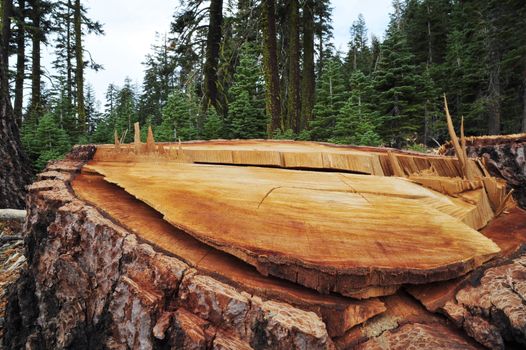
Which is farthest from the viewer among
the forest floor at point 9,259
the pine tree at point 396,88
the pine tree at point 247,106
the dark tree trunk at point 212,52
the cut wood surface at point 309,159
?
the dark tree trunk at point 212,52

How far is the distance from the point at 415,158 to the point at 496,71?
15274 mm

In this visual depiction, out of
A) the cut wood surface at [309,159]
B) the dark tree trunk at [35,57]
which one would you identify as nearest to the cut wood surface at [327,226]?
the cut wood surface at [309,159]

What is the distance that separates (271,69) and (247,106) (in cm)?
138

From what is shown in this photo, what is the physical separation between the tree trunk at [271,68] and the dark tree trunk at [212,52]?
2341 mm

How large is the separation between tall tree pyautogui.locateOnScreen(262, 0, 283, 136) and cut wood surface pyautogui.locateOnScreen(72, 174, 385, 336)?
248 inches

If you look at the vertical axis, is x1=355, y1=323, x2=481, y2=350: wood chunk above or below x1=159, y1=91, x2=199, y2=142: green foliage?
below

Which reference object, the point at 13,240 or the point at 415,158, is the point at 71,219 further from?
the point at 13,240

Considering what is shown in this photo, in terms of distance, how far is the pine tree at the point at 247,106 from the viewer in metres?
7.28

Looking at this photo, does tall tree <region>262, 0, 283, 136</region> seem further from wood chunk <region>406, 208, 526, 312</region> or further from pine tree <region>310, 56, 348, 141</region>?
wood chunk <region>406, 208, 526, 312</region>

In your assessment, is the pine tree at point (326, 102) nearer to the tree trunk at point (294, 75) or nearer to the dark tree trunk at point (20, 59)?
the tree trunk at point (294, 75)

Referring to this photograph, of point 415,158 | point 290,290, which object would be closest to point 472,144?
point 415,158

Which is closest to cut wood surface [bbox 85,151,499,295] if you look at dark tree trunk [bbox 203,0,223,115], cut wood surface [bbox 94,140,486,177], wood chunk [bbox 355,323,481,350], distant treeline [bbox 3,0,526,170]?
wood chunk [bbox 355,323,481,350]

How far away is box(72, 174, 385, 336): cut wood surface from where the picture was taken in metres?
1.01

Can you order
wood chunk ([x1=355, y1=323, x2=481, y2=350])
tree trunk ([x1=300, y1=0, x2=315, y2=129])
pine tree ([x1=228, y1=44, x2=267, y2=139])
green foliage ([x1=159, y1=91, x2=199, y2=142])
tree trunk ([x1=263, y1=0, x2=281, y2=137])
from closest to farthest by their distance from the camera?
wood chunk ([x1=355, y1=323, x2=481, y2=350]), pine tree ([x1=228, y1=44, x2=267, y2=139]), tree trunk ([x1=263, y1=0, x2=281, y2=137]), green foliage ([x1=159, y1=91, x2=199, y2=142]), tree trunk ([x1=300, y1=0, x2=315, y2=129])
